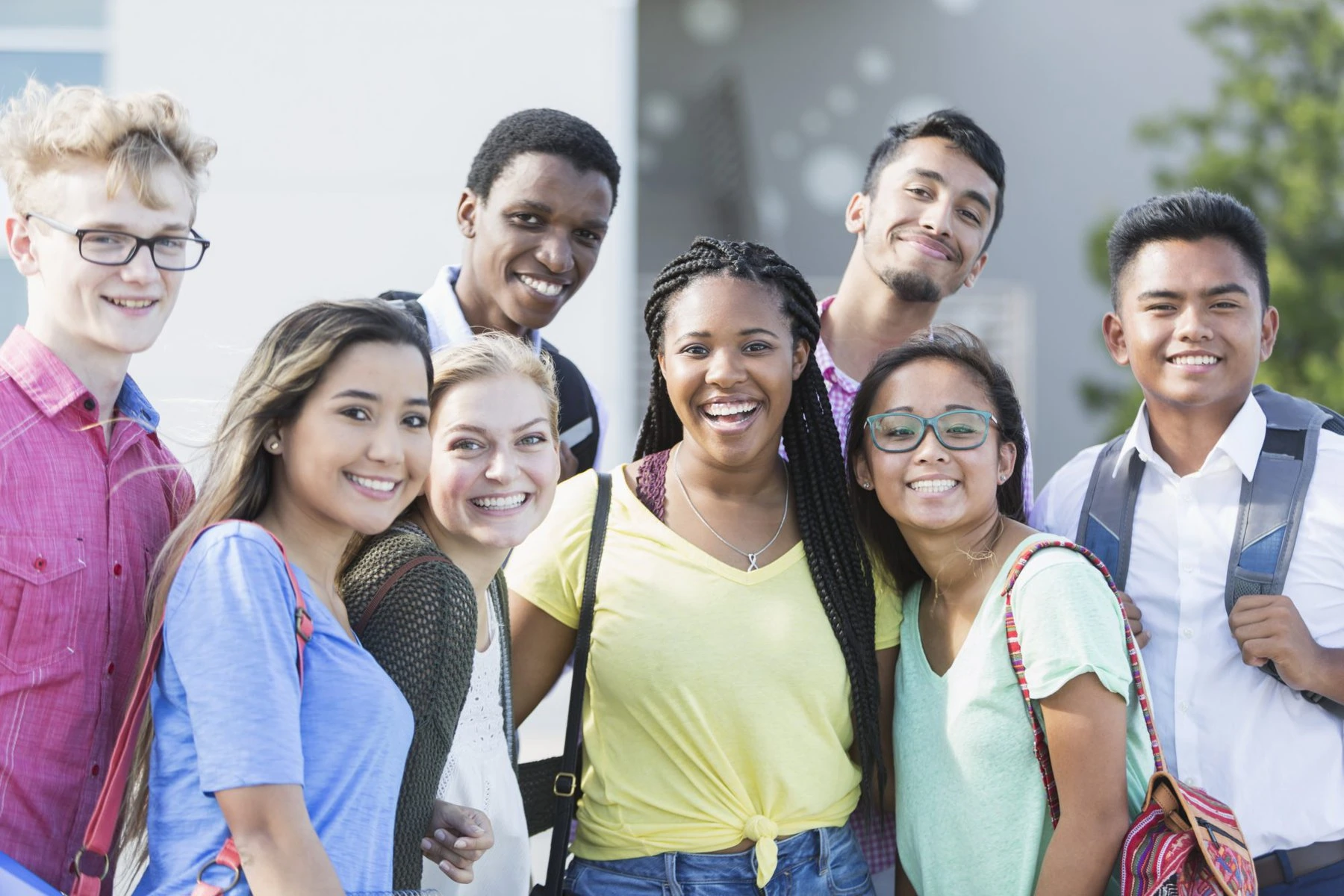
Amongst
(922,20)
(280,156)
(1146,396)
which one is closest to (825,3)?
(922,20)

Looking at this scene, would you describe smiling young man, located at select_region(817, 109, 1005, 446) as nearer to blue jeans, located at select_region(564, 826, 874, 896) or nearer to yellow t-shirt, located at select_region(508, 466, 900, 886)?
yellow t-shirt, located at select_region(508, 466, 900, 886)

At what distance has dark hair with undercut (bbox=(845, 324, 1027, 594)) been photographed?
9.81 feet

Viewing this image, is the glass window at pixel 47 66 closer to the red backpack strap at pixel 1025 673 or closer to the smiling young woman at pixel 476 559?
the smiling young woman at pixel 476 559

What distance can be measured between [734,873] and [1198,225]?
1.86 meters

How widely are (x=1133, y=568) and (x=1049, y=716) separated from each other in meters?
0.69

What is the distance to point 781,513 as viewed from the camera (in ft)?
9.80

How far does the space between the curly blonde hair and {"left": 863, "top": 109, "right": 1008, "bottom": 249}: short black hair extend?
222 centimetres

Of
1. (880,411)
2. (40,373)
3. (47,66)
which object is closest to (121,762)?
(40,373)

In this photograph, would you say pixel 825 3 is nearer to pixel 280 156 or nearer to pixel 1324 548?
pixel 280 156

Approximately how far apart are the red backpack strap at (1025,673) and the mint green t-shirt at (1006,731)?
1cm

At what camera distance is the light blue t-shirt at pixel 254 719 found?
6.28ft

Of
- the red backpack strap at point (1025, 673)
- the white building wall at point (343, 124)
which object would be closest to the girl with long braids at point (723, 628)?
the red backpack strap at point (1025, 673)

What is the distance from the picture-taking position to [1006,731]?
2.61m

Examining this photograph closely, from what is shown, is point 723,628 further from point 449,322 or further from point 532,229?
point 532,229
